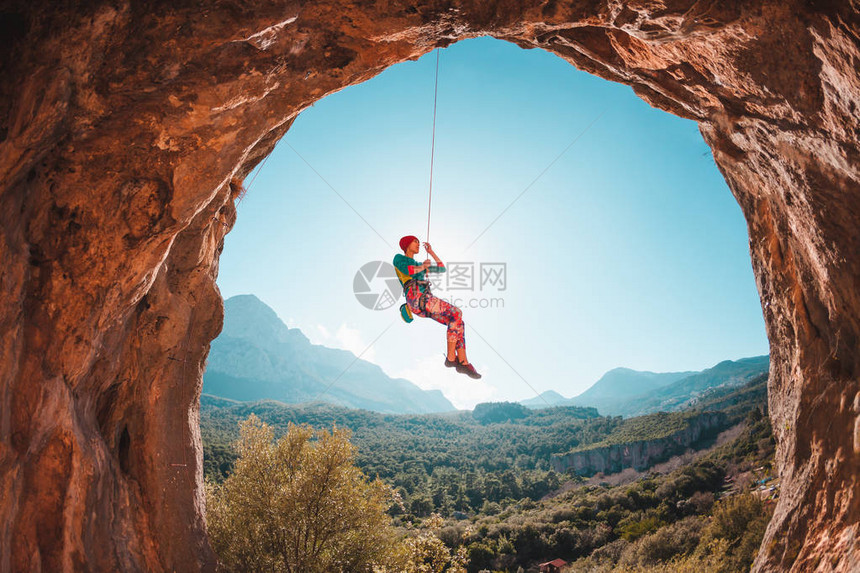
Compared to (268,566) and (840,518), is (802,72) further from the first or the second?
(268,566)

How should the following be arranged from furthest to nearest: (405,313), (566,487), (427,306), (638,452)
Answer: (638,452), (566,487), (405,313), (427,306)

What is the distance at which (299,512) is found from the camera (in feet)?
45.2

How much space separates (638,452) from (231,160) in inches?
3458

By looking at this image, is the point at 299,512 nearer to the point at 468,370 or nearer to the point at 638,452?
the point at 468,370

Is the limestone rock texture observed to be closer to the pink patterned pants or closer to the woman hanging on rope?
the woman hanging on rope

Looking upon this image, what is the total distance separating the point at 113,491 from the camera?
22.4 feet

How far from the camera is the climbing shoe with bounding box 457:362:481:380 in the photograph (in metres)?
9.50

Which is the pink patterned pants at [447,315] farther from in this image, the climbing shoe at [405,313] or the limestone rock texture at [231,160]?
the limestone rock texture at [231,160]

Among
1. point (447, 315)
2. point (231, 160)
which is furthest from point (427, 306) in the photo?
point (231, 160)

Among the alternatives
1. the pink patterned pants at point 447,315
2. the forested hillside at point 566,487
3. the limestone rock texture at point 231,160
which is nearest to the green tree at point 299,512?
the forested hillside at point 566,487

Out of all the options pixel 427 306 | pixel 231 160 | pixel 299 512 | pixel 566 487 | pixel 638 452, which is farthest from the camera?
pixel 638 452

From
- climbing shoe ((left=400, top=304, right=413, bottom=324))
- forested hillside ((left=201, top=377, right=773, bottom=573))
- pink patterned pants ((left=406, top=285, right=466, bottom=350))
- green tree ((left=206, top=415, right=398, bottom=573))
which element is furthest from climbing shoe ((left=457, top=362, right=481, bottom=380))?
forested hillside ((left=201, top=377, right=773, bottom=573))

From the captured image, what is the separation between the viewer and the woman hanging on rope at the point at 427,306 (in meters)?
9.24

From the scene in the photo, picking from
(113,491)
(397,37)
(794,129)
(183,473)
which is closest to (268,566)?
(183,473)
